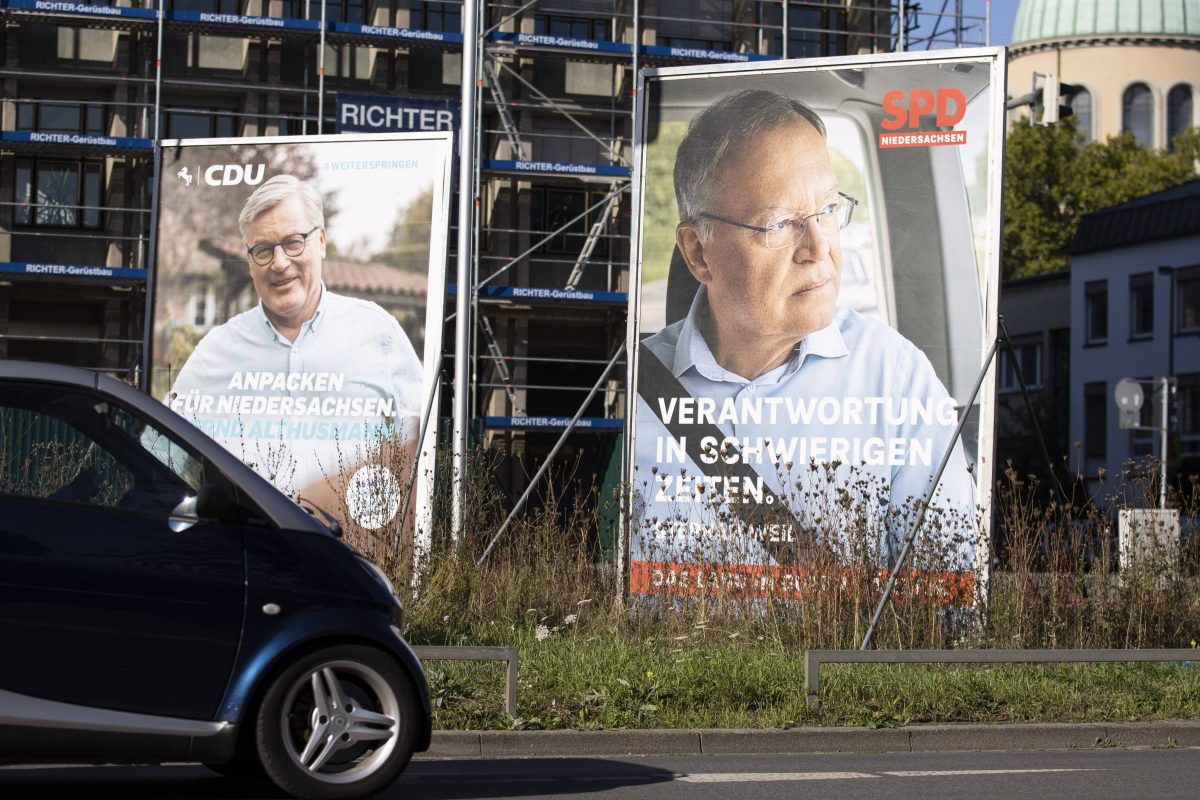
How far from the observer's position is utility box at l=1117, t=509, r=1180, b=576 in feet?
43.3

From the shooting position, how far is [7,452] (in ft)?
22.7

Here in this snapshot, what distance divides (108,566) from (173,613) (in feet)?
0.99

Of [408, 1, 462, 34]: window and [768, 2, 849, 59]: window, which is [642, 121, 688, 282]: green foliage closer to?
[408, 1, 462, 34]: window

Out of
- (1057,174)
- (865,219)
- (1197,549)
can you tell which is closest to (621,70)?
(865,219)

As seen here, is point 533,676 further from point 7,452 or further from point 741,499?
point 7,452

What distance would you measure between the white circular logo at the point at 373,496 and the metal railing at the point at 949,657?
17.7 feet

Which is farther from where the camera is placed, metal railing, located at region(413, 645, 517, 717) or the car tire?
metal railing, located at region(413, 645, 517, 717)

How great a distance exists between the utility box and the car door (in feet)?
27.0

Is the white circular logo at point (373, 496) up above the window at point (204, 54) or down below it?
below

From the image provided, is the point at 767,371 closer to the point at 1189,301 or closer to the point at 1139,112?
the point at 1189,301

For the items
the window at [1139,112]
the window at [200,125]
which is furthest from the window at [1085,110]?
the window at [200,125]

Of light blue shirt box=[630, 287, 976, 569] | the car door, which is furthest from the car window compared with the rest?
light blue shirt box=[630, 287, 976, 569]

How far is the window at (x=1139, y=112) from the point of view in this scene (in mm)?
78562

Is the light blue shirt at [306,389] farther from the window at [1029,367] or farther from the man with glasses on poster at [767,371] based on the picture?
the window at [1029,367]
